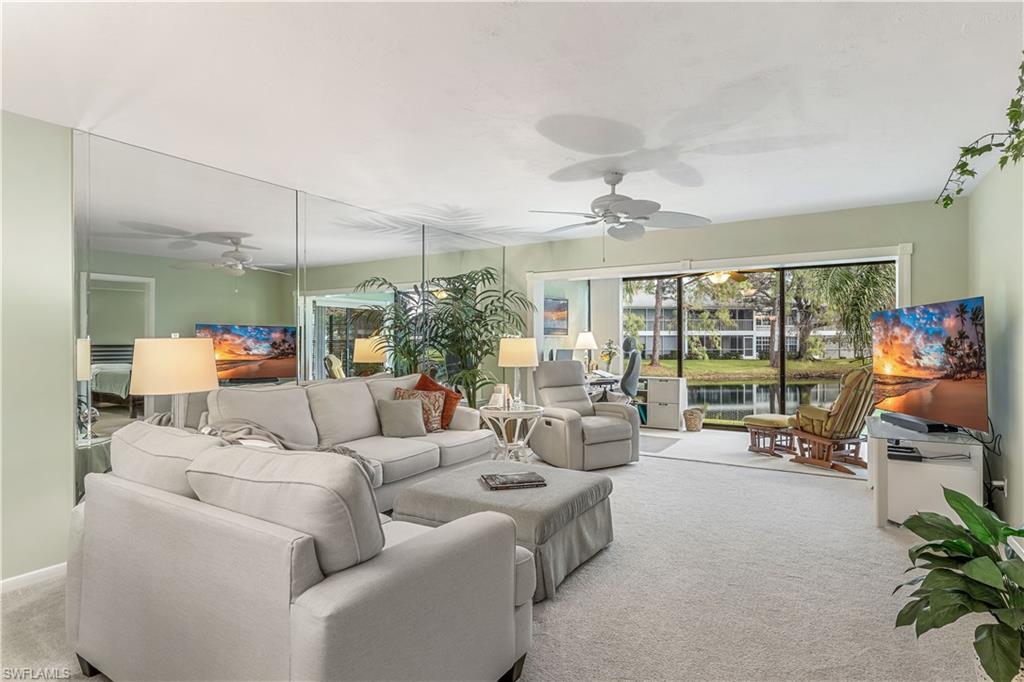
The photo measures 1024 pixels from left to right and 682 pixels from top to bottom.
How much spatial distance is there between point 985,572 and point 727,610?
1346 millimetres

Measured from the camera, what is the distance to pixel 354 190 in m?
4.43

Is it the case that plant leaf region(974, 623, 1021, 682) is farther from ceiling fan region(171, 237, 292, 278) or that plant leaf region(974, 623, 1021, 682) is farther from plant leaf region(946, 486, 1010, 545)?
ceiling fan region(171, 237, 292, 278)

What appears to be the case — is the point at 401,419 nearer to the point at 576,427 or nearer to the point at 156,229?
the point at 576,427

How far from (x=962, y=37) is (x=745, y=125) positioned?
1.01 metres

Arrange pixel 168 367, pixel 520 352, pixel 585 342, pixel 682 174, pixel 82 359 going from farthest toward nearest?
pixel 585 342 < pixel 520 352 < pixel 682 174 < pixel 82 359 < pixel 168 367

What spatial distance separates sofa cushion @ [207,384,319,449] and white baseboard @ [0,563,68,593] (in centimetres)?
107

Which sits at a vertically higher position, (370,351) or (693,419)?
(370,351)

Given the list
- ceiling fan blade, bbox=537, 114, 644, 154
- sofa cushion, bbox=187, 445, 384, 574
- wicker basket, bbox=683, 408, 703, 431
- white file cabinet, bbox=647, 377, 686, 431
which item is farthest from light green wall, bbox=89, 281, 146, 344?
wicker basket, bbox=683, 408, 703, 431

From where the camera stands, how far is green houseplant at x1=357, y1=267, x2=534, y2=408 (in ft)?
17.9

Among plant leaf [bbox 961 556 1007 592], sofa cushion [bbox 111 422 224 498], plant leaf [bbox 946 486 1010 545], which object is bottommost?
plant leaf [bbox 961 556 1007 592]

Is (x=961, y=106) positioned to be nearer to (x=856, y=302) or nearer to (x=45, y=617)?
(x=856, y=302)

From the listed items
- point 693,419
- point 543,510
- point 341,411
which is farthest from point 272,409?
point 693,419

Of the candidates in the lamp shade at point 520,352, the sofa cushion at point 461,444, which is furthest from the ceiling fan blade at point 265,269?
the lamp shade at point 520,352

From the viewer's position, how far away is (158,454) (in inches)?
75.4
